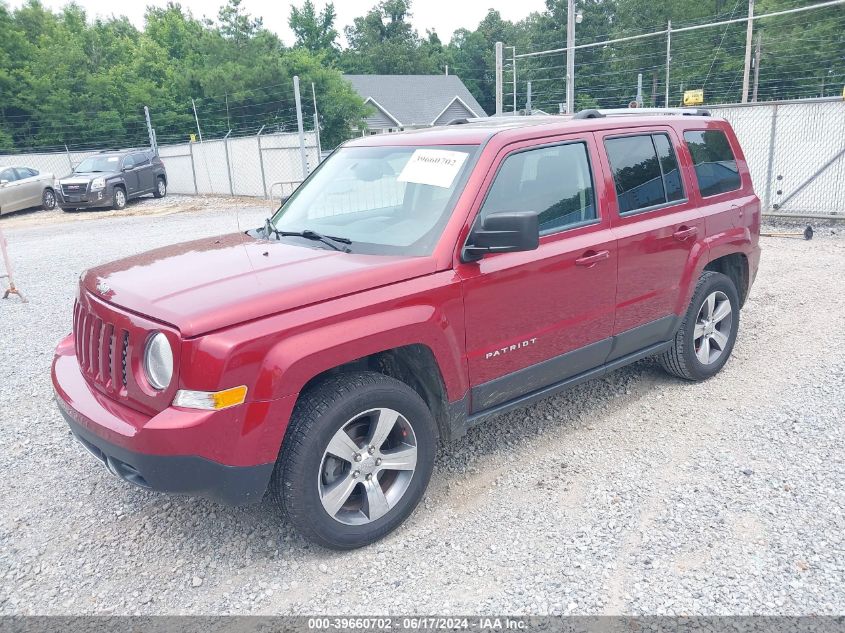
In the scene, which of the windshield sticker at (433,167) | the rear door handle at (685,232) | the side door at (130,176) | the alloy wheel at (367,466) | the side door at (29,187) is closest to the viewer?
the alloy wheel at (367,466)

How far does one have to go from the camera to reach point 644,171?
4.39 metres

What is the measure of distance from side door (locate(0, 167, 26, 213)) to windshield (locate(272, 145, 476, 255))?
19.0m

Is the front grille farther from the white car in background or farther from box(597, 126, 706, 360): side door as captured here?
box(597, 126, 706, 360): side door

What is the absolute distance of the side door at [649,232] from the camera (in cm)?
419

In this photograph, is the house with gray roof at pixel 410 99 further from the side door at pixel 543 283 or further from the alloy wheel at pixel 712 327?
the side door at pixel 543 283

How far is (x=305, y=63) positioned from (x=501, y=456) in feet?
124

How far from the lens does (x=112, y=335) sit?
9.98 feet

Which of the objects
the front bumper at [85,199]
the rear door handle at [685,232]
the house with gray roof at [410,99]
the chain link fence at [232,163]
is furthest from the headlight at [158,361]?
the house with gray roof at [410,99]

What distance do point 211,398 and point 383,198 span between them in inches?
66.0

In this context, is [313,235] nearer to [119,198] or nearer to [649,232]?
[649,232]

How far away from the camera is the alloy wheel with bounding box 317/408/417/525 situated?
3102mm

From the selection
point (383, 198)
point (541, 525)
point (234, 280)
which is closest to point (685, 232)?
point (383, 198)

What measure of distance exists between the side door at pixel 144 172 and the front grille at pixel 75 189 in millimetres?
2079

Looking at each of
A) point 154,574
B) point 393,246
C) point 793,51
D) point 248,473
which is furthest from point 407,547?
point 793,51
